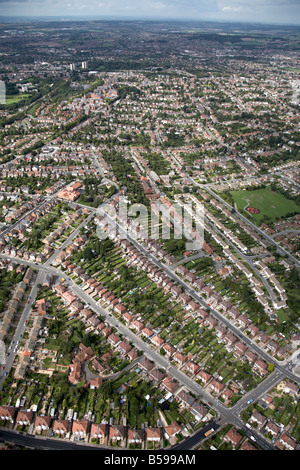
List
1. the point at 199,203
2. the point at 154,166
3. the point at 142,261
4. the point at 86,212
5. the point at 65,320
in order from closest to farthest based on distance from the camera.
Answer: the point at 65,320
the point at 142,261
the point at 86,212
the point at 199,203
the point at 154,166

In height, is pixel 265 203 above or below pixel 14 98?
below

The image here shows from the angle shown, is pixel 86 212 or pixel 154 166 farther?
pixel 154 166

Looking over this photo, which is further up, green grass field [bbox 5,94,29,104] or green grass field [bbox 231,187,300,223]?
green grass field [bbox 5,94,29,104]

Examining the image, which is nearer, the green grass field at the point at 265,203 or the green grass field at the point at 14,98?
the green grass field at the point at 265,203

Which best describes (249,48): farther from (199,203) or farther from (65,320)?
(65,320)

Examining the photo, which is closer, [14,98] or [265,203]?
[265,203]

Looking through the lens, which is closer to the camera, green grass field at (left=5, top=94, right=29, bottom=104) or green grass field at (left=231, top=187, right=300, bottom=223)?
green grass field at (left=231, top=187, right=300, bottom=223)

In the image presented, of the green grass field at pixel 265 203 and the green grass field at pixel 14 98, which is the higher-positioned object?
the green grass field at pixel 14 98
